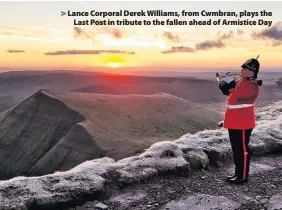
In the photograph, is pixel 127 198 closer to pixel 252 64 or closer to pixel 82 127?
pixel 252 64

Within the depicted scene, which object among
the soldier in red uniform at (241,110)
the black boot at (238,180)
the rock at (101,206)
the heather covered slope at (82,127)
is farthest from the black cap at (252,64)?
the heather covered slope at (82,127)

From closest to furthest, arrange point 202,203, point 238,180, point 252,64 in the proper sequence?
point 202,203 < point 252,64 < point 238,180

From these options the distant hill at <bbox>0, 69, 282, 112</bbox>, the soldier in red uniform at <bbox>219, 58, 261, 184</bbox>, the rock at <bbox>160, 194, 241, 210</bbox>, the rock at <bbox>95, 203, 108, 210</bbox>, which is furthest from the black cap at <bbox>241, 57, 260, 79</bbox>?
the distant hill at <bbox>0, 69, 282, 112</bbox>

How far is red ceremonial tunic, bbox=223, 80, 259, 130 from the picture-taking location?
6910 mm

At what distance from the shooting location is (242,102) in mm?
6980

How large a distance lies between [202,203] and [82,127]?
26447mm

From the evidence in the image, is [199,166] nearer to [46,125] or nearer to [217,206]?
[217,206]

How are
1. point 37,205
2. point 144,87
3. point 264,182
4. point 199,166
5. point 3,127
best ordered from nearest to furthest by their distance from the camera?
point 37,205, point 264,182, point 199,166, point 3,127, point 144,87

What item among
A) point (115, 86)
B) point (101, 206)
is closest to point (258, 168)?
point (101, 206)

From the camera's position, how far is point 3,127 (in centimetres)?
4059

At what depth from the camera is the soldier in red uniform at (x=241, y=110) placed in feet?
22.7

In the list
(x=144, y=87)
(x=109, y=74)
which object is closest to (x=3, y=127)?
(x=144, y=87)

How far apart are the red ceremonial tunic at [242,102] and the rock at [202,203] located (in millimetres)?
1458

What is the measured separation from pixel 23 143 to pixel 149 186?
3160cm
